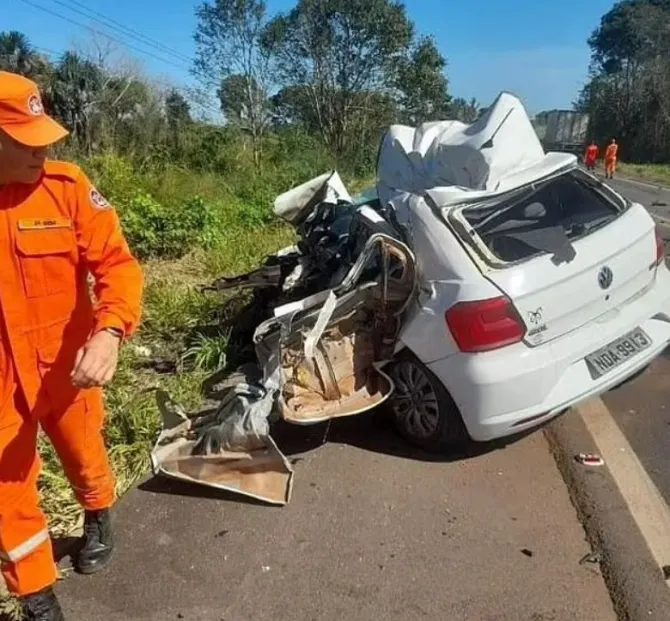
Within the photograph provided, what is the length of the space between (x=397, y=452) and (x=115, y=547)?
5.18 ft

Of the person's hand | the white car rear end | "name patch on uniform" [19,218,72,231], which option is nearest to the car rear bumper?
the white car rear end

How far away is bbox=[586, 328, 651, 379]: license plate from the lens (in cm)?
384

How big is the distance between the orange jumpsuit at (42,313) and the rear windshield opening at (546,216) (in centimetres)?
197

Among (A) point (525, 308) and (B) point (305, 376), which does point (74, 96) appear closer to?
(B) point (305, 376)

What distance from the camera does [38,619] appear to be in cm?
261

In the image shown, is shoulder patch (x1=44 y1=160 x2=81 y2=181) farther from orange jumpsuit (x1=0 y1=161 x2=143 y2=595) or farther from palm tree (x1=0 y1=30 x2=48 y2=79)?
palm tree (x1=0 y1=30 x2=48 y2=79)

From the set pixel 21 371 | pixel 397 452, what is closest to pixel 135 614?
pixel 21 371

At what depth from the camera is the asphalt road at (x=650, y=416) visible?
12.5 ft

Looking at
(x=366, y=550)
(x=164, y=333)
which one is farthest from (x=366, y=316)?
(x=164, y=333)

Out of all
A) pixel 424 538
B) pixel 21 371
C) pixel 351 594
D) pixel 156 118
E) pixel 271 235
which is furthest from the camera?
pixel 156 118

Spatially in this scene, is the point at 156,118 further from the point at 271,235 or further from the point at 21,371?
the point at 21,371

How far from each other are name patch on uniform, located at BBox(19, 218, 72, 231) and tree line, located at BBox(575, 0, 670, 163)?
4986cm

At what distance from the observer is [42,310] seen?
249cm

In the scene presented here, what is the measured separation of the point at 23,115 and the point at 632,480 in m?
3.18
